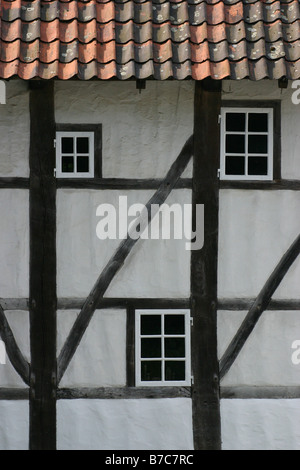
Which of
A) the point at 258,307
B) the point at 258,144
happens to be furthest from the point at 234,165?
the point at 258,307

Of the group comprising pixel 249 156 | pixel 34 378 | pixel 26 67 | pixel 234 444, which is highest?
pixel 26 67

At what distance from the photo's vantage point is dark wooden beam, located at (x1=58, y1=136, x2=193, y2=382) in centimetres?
850

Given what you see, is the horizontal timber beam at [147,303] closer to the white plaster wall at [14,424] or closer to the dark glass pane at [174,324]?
the dark glass pane at [174,324]

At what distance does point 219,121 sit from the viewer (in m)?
8.52

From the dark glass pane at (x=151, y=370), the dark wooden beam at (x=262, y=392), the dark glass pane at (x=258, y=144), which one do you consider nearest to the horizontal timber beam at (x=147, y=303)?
the dark glass pane at (x=151, y=370)

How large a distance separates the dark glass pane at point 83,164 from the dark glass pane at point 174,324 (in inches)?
64.5

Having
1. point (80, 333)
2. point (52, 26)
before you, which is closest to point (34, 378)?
point (80, 333)

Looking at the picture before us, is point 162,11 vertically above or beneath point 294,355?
above

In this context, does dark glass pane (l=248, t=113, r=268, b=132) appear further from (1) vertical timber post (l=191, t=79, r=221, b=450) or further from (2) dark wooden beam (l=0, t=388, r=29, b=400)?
(2) dark wooden beam (l=0, t=388, r=29, b=400)

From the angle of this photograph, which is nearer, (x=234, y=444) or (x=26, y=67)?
(x=26, y=67)

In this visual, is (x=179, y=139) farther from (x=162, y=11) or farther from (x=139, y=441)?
(x=139, y=441)

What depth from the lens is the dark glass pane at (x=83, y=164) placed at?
856cm

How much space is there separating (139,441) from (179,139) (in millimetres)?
2948

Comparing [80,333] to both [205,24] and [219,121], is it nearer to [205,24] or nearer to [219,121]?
[219,121]
